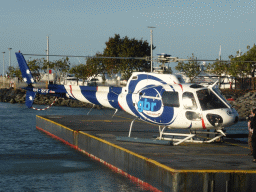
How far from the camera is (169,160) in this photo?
49.5 ft

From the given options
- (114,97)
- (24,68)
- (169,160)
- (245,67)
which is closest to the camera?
(169,160)

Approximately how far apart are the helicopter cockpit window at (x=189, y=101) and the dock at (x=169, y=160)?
5.29 ft

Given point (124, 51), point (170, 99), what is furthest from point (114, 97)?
point (124, 51)

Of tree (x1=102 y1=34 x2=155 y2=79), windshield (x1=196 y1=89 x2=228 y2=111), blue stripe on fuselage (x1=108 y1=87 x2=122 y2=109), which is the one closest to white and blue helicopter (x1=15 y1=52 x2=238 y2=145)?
windshield (x1=196 y1=89 x2=228 y2=111)

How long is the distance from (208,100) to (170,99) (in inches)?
61.1

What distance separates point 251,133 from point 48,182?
758cm

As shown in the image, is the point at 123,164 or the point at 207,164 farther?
the point at 123,164

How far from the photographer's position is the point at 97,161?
67.3 ft

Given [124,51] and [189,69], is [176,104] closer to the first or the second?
[189,69]

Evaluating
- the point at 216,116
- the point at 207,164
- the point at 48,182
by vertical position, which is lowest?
the point at 48,182

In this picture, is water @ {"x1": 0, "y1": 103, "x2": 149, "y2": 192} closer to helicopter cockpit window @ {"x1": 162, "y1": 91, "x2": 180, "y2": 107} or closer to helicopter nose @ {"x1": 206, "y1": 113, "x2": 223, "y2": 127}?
helicopter cockpit window @ {"x1": 162, "y1": 91, "x2": 180, "y2": 107}

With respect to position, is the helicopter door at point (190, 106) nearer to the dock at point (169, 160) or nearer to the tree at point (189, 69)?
the dock at point (169, 160)

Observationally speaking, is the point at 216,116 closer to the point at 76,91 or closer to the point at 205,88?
the point at 205,88

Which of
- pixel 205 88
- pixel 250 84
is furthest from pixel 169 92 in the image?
pixel 250 84
